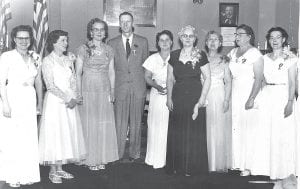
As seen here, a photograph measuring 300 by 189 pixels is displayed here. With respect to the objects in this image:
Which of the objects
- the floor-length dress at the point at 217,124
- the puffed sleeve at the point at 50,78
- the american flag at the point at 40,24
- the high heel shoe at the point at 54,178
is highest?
the american flag at the point at 40,24

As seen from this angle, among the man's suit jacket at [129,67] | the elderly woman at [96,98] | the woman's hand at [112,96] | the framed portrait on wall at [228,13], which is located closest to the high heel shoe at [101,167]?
the elderly woman at [96,98]

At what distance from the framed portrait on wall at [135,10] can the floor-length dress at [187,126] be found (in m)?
4.43

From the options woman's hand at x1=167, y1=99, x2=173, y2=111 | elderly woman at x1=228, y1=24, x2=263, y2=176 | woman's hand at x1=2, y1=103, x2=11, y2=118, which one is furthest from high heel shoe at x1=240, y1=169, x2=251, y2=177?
woman's hand at x1=2, y1=103, x2=11, y2=118

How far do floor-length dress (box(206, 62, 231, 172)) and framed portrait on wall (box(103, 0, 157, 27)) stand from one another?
4.19m

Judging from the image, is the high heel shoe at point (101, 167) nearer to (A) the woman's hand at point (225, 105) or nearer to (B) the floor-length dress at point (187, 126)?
(B) the floor-length dress at point (187, 126)

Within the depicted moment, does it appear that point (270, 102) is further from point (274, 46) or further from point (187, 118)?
point (187, 118)

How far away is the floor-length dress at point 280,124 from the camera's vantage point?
4547mm

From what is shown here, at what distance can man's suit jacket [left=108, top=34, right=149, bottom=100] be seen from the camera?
18.4 ft

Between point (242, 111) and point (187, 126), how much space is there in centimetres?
77

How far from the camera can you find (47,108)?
4754mm

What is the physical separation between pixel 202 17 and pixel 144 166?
4694mm

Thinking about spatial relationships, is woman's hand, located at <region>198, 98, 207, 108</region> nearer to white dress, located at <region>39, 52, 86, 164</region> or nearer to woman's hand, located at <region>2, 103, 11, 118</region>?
white dress, located at <region>39, 52, 86, 164</region>

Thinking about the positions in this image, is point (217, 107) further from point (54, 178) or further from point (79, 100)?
point (54, 178)

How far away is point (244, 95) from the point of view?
5.15 m
